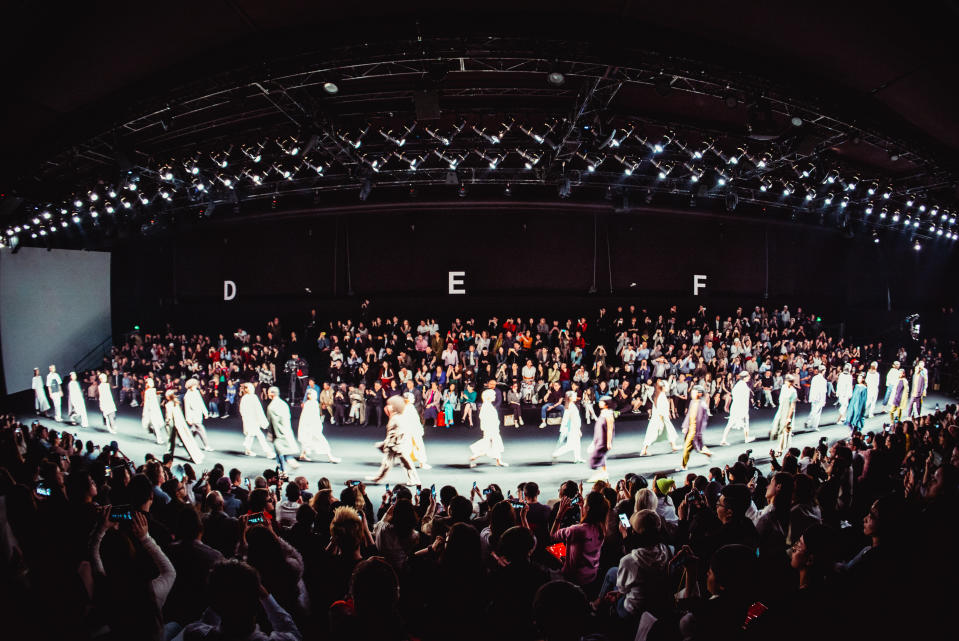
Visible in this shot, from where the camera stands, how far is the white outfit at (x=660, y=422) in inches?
326

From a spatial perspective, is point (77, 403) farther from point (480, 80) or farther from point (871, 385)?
point (871, 385)

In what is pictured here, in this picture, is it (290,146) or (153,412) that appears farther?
(290,146)

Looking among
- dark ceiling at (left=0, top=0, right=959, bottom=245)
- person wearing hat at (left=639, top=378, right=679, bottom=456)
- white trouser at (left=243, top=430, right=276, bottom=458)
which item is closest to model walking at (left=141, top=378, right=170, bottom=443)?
white trouser at (left=243, top=430, right=276, bottom=458)

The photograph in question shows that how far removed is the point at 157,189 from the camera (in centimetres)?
1118

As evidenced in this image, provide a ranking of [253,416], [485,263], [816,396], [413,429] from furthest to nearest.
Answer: [485,263], [816,396], [253,416], [413,429]

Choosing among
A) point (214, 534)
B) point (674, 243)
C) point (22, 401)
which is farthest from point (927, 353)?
point (22, 401)

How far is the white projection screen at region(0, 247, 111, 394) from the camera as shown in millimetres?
14148

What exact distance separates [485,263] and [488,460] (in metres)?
7.69

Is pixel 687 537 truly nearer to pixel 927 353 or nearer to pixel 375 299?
pixel 375 299

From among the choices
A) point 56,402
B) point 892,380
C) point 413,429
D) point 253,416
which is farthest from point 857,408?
point 56,402

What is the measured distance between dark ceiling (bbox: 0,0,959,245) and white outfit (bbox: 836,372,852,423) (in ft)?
15.7

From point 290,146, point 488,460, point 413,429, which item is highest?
point 290,146

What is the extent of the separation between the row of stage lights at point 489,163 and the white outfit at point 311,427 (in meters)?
4.84

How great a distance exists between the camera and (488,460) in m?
8.46
